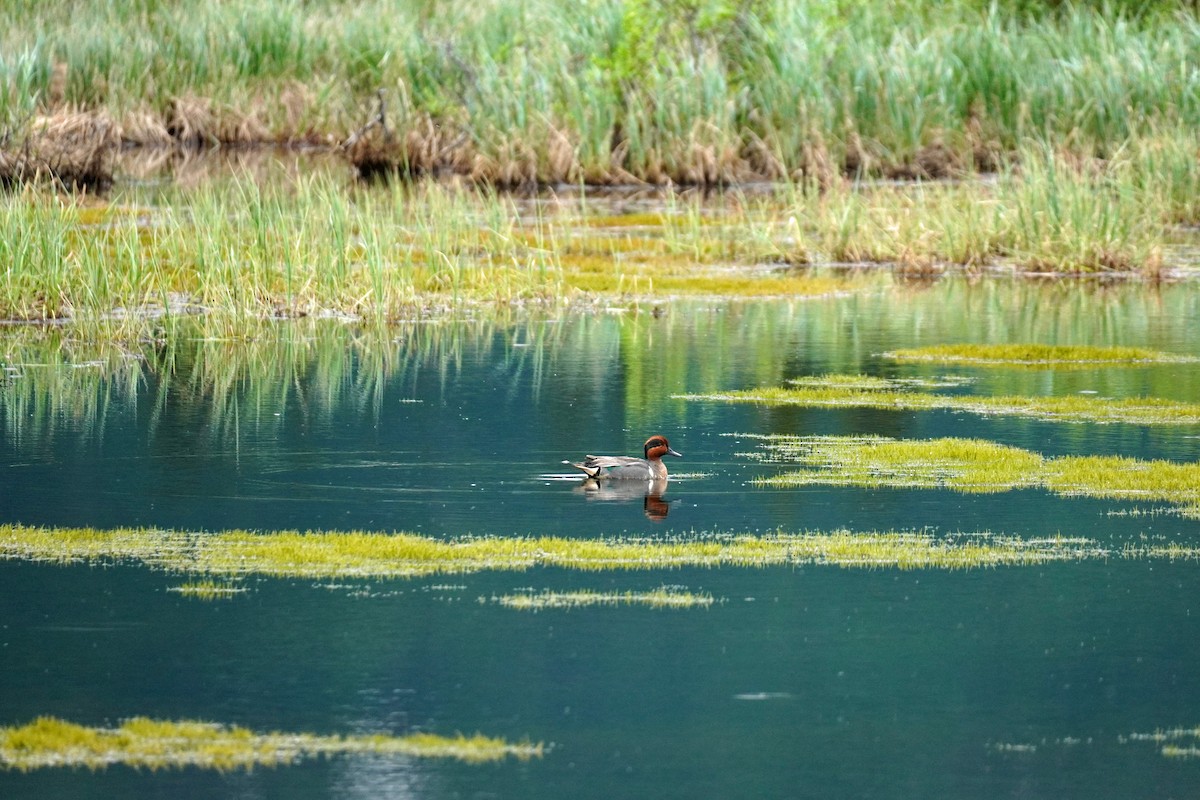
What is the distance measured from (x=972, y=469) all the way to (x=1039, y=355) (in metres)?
5.10

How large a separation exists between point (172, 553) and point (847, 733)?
3514 millimetres

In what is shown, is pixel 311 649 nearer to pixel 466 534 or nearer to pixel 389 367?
pixel 466 534

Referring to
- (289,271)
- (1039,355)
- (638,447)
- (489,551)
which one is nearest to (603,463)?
(638,447)

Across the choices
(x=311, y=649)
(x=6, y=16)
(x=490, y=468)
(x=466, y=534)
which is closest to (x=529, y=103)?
(x=6, y=16)

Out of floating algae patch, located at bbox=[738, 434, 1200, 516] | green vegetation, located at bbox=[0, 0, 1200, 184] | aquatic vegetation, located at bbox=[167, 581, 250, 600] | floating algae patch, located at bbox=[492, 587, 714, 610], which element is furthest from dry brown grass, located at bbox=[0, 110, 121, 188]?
floating algae patch, located at bbox=[492, 587, 714, 610]

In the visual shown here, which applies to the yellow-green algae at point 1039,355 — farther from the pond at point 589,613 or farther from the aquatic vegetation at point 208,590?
the aquatic vegetation at point 208,590

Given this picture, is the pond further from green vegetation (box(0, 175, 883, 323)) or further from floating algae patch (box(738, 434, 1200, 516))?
green vegetation (box(0, 175, 883, 323))

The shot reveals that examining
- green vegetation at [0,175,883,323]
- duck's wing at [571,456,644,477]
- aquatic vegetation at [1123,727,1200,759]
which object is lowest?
aquatic vegetation at [1123,727,1200,759]

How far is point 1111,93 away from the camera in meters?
27.6

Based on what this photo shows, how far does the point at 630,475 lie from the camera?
420 inches

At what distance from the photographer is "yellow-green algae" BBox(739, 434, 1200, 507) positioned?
10664 millimetres

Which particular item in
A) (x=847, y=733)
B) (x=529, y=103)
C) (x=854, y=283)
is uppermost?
(x=529, y=103)

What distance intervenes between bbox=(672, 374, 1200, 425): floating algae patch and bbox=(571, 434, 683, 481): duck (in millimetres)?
2960

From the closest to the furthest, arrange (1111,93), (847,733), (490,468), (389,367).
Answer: (847,733)
(490,468)
(389,367)
(1111,93)
